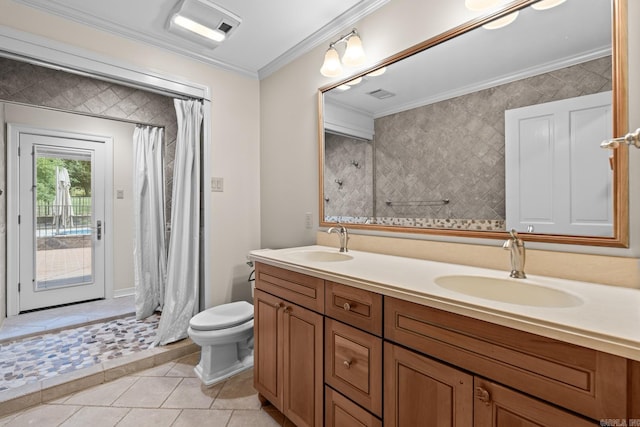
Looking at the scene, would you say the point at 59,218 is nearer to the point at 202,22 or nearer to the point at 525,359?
the point at 202,22

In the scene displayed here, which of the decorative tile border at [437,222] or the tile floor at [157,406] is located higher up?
the decorative tile border at [437,222]

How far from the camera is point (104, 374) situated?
2.02 meters

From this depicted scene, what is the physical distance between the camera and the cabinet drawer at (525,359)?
2.10ft

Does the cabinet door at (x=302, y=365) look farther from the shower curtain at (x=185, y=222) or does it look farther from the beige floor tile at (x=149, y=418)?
the shower curtain at (x=185, y=222)

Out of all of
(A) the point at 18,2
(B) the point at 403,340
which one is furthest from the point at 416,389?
(A) the point at 18,2

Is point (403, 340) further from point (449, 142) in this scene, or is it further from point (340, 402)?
point (449, 142)

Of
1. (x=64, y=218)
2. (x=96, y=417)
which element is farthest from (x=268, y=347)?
(x=64, y=218)

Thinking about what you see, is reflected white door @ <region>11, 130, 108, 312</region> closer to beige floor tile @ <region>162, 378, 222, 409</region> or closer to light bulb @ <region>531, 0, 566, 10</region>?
beige floor tile @ <region>162, 378, 222, 409</region>

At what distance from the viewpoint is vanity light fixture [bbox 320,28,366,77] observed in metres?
1.80

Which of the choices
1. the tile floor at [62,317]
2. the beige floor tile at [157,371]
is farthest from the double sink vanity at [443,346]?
the tile floor at [62,317]

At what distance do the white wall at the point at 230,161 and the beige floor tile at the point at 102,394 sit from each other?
76 cm

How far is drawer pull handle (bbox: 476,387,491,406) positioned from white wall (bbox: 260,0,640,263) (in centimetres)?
66

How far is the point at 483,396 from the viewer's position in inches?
31.8

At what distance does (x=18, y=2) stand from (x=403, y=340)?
279 cm
